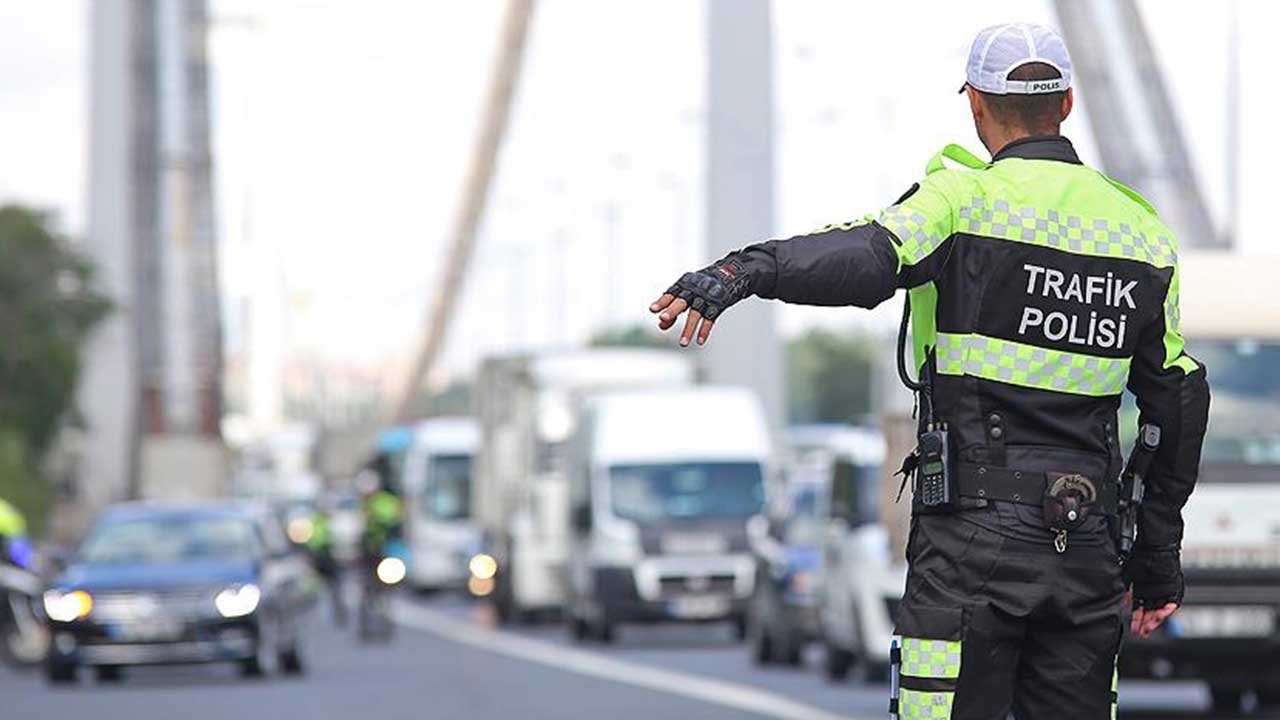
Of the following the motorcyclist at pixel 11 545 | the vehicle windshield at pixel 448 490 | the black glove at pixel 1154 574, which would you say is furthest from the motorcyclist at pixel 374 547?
the black glove at pixel 1154 574

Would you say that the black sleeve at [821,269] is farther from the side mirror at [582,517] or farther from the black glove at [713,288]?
the side mirror at [582,517]

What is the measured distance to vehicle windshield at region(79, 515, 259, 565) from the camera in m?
24.9

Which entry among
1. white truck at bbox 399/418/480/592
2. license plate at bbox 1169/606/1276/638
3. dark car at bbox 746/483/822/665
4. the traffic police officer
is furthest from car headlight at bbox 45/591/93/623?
white truck at bbox 399/418/480/592

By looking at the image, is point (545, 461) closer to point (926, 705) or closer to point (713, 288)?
point (926, 705)

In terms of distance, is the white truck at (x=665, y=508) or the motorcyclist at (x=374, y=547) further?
the motorcyclist at (x=374, y=547)

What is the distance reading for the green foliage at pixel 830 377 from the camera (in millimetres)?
141375

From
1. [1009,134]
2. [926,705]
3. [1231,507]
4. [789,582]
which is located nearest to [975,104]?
[1009,134]

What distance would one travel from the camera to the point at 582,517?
3425 cm

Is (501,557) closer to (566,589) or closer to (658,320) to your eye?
(566,589)

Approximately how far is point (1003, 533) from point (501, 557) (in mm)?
35421

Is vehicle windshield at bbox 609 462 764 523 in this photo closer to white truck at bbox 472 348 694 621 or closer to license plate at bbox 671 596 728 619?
license plate at bbox 671 596 728 619

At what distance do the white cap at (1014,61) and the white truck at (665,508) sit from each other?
26.6 m

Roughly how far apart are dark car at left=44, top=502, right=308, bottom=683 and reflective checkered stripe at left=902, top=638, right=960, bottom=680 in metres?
17.9

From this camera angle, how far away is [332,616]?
47.1 meters
